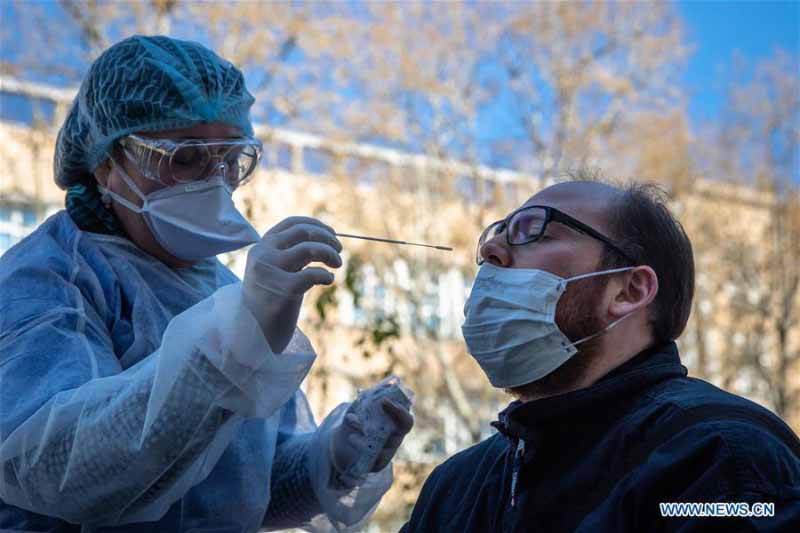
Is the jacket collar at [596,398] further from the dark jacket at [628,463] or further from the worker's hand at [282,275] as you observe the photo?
the worker's hand at [282,275]

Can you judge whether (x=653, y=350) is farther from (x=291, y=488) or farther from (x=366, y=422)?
(x=291, y=488)

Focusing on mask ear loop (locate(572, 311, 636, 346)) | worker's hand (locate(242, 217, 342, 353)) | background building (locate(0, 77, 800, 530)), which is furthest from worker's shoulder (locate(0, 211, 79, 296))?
background building (locate(0, 77, 800, 530))

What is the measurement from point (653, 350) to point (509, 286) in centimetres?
38

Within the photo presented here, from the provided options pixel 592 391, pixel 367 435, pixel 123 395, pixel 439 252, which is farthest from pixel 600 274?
pixel 439 252

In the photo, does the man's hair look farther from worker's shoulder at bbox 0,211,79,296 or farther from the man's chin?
worker's shoulder at bbox 0,211,79,296

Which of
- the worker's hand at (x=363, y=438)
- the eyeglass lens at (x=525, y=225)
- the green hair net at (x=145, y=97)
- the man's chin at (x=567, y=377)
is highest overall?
the green hair net at (x=145, y=97)

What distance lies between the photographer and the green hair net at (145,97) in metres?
2.62

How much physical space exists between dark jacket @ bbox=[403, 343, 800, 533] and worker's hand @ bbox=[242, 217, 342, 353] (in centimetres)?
58

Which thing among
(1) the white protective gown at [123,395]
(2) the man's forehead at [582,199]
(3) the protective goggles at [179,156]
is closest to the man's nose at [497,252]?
(2) the man's forehead at [582,199]

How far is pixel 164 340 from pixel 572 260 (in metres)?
1.02

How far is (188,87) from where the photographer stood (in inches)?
103

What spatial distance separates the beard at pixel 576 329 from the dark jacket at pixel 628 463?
9 cm

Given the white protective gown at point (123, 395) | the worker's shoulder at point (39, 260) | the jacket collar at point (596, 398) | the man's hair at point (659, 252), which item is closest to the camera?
the white protective gown at point (123, 395)

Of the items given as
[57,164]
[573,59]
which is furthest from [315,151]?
[57,164]
